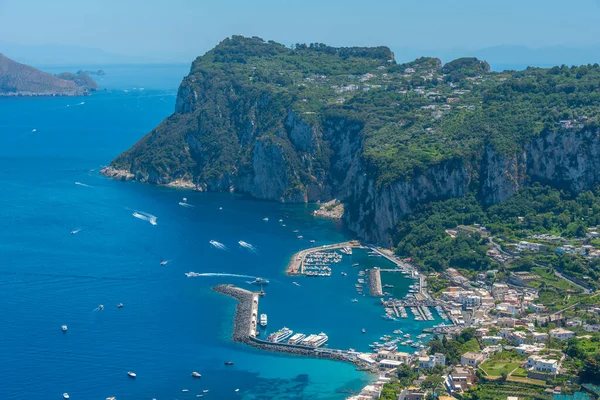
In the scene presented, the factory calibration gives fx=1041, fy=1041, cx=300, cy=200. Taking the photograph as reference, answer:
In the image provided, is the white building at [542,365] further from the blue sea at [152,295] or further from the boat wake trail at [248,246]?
the boat wake trail at [248,246]

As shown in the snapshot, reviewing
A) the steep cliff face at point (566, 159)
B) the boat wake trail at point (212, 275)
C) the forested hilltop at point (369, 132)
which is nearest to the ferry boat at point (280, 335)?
the boat wake trail at point (212, 275)

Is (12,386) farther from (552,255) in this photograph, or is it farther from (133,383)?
(552,255)

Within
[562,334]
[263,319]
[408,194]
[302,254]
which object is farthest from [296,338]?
[408,194]

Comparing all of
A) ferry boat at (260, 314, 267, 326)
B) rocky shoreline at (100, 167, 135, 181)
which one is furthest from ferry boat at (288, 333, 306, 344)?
rocky shoreline at (100, 167, 135, 181)

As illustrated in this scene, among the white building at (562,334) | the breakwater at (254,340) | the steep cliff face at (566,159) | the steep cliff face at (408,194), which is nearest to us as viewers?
the white building at (562,334)

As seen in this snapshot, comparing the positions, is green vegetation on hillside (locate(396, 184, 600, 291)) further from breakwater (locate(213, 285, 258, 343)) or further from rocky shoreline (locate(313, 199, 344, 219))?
breakwater (locate(213, 285, 258, 343))

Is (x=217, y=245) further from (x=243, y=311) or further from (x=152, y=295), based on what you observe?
(x=243, y=311)
